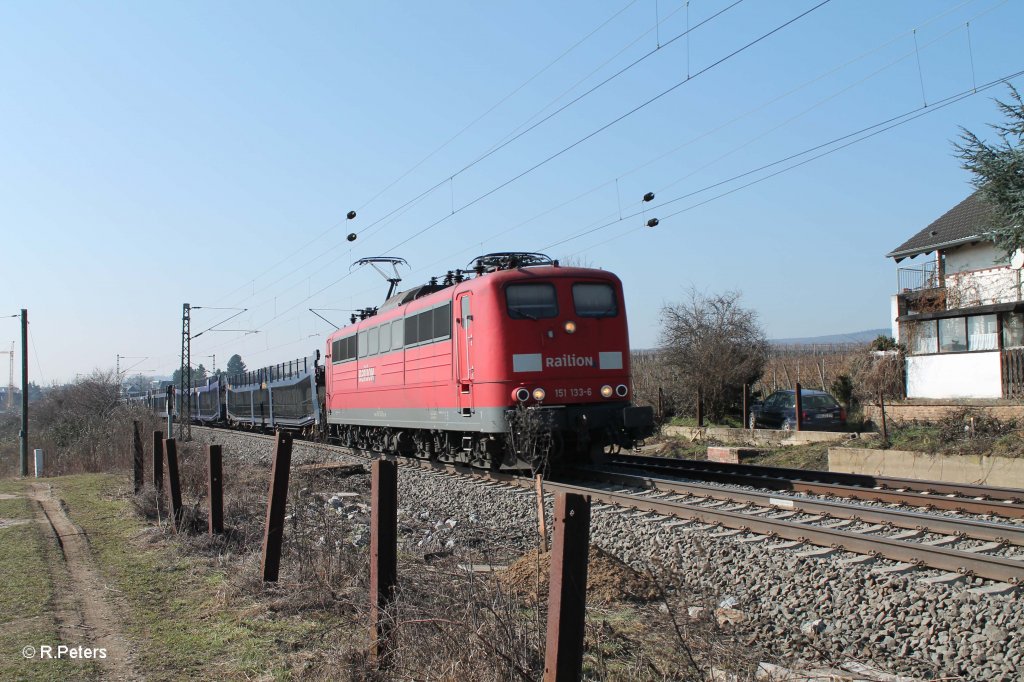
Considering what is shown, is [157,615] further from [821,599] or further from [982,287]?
[982,287]

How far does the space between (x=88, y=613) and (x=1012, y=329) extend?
26.2 meters

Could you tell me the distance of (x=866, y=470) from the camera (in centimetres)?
1614

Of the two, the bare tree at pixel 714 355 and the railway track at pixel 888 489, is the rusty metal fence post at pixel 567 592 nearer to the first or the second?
the railway track at pixel 888 489

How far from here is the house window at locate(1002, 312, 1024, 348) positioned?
2525 cm

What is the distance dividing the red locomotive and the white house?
44.8 ft

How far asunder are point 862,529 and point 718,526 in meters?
1.42

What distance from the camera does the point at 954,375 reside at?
25125mm

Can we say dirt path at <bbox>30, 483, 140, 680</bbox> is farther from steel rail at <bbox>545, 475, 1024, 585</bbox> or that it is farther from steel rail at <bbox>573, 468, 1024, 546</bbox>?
steel rail at <bbox>573, 468, 1024, 546</bbox>

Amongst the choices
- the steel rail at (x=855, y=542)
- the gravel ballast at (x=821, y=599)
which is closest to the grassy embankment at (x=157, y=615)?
the gravel ballast at (x=821, y=599)

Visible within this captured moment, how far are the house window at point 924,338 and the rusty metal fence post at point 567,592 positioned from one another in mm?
26084

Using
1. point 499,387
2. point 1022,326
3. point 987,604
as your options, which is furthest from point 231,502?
point 1022,326

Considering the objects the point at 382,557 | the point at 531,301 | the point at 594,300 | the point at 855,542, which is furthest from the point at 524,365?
the point at 382,557

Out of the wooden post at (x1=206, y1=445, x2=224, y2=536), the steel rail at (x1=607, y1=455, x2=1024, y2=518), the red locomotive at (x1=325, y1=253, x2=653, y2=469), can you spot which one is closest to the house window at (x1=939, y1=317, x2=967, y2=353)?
the steel rail at (x1=607, y1=455, x2=1024, y2=518)

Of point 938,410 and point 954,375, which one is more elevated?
point 954,375
